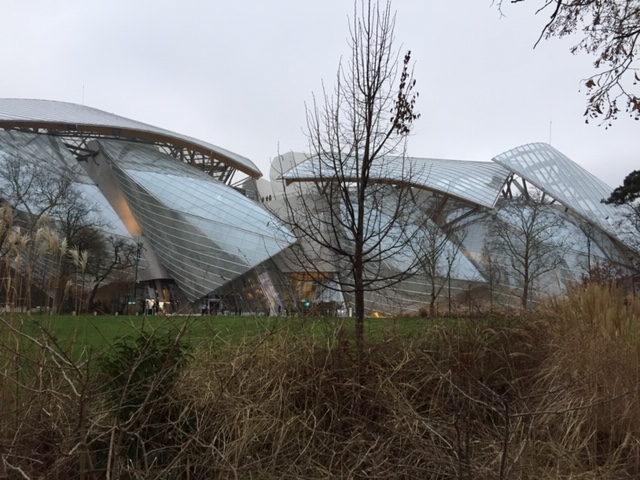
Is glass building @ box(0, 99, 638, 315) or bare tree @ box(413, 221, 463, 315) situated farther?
glass building @ box(0, 99, 638, 315)

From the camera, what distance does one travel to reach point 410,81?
548 centimetres

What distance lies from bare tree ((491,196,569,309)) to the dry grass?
97.7 ft

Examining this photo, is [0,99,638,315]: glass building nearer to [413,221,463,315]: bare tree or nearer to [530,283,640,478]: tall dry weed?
[413,221,463,315]: bare tree

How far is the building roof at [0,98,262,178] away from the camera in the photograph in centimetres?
4488

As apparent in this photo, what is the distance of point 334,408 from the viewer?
3.92 meters

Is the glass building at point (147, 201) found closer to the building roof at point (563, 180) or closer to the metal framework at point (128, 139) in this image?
the metal framework at point (128, 139)

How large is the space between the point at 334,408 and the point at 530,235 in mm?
30831

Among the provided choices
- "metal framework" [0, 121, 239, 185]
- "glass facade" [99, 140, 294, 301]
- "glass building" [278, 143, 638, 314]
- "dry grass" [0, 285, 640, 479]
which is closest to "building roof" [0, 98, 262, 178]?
"metal framework" [0, 121, 239, 185]

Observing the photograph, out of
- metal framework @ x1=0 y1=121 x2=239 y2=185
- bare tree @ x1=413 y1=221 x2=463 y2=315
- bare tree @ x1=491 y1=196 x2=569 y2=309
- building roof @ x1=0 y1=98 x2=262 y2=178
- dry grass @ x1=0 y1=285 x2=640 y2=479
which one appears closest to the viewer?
dry grass @ x1=0 y1=285 x2=640 y2=479

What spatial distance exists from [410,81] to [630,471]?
3888 millimetres

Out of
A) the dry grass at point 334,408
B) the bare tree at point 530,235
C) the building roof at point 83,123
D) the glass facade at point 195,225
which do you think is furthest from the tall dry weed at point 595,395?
the building roof at point 83,123

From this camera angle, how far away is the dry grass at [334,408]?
10.2ft

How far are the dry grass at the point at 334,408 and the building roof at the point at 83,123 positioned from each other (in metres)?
46.5

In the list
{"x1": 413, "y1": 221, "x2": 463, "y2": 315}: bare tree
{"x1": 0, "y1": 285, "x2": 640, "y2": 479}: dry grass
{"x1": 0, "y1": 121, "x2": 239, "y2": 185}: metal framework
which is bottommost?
{"x1": 0, "y1": 285, "x2": 640, "y2": 479}: dry grass
